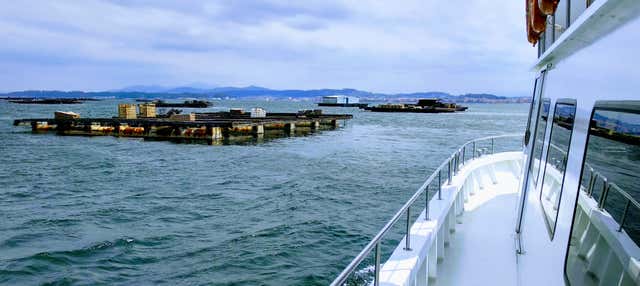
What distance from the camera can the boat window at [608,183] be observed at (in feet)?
5.58

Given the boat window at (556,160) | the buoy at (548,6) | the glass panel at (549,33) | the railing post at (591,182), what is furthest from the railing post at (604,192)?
the glass panel at (549,33)

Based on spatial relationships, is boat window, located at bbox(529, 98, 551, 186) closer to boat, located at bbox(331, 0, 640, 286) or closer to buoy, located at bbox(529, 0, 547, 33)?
boat, located at bbox(331, 0, 640, 286)

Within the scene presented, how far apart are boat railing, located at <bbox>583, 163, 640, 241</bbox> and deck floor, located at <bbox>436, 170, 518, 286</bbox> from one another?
2749mm

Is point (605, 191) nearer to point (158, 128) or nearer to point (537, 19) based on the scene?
point (537, 19)

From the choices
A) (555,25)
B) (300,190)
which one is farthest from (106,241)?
(555,25)

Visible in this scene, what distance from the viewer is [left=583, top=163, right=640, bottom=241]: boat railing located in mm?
1752

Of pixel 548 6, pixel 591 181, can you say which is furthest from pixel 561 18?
pixel 591 181

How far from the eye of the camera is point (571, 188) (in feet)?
8.60

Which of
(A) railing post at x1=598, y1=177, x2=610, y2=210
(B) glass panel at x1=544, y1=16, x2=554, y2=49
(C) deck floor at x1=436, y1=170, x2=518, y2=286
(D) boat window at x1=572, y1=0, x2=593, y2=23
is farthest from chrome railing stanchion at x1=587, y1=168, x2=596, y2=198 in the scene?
(C) deck floor at x1=436, y1=170, x2=518, y2=286

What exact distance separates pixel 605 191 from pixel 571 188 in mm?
632

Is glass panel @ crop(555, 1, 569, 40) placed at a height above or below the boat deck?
above

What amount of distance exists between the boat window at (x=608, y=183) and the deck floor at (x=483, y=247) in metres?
2.44

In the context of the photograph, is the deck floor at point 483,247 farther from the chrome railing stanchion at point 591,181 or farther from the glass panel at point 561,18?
the chrome railing stanchion at point 591,181

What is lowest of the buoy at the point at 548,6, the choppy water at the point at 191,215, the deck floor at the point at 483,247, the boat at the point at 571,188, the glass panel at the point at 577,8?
the choppy water at the point at 191,215
